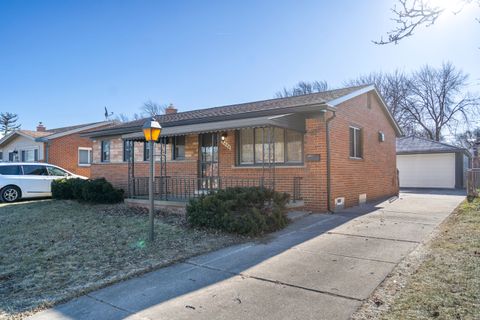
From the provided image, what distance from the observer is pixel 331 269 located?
489 centimetres

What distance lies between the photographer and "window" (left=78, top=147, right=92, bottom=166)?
2349 cm

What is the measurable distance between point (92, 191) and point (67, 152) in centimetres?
1253

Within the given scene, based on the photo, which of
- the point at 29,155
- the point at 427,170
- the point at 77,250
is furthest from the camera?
the point at 29,155

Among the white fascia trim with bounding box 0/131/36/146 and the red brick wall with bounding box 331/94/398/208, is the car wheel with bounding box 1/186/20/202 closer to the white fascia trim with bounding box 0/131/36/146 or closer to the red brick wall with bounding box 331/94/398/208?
the white fascia trim with bounding box 0/131/36/146

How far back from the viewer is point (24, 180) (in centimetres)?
1441

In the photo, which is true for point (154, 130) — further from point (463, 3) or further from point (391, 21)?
point (463, 3)

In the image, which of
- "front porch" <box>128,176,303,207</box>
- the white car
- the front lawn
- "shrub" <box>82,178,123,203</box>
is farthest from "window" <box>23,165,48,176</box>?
the front lawn

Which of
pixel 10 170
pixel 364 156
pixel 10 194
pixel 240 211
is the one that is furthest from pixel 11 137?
pixel 364 156

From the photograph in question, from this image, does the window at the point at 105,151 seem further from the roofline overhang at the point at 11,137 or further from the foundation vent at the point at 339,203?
the foundation vent at the point at 339,203

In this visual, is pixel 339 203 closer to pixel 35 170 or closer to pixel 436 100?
pixel 35 170

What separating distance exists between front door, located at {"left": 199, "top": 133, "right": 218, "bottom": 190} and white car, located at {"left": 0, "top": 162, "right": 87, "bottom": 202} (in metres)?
7.43

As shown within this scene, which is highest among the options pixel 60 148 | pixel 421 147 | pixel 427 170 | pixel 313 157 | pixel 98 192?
pixel 60 148

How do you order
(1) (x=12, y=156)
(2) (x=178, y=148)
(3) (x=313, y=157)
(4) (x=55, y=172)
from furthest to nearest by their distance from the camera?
(1) (x=12, y=156)
(4) (x=55, y=172)
(2) (x=178, y=148)
(3) (x=313, y=157)

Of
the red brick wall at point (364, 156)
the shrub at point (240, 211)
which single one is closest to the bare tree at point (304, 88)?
the red brick wall at point (364, 156)
